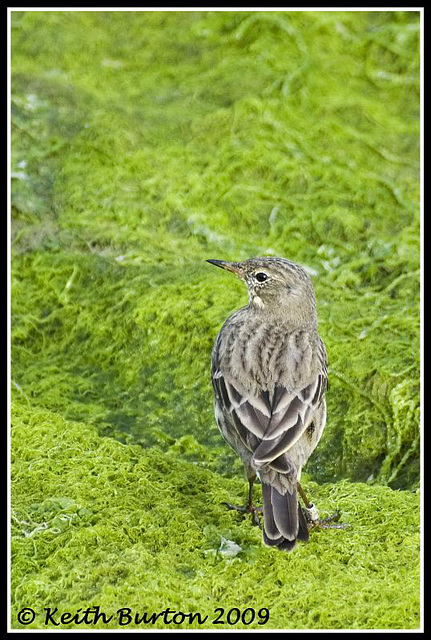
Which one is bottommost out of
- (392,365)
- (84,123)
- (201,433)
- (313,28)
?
(201,433)

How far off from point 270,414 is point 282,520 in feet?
2.70

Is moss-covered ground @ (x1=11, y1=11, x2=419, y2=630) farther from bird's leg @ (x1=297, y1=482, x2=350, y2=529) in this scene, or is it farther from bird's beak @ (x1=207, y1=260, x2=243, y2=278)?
bird's beak @ (x1=207, y1=260, x2=243, y2=278)

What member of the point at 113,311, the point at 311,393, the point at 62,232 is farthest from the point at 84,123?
the point at 311,393

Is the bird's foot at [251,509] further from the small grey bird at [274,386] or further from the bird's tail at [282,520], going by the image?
the bird's tail at [282,520]

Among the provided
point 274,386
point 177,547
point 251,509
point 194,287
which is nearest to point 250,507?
point 251,509

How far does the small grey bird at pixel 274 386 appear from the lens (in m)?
5.71

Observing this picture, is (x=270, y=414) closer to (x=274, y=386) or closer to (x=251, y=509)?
(x=274, y=386)

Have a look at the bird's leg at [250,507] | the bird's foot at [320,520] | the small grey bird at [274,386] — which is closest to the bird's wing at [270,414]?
the small grey bird at [274,386]

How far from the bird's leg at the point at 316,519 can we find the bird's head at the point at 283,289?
1.44m

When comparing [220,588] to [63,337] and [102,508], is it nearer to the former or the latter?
[102,508]

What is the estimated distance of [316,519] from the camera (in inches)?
246

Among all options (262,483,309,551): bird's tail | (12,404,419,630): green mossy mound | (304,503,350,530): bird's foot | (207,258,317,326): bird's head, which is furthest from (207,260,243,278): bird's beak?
(262,483,309,551): bird's tail

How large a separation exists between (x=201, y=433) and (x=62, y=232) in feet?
9.97

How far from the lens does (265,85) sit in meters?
11.2
